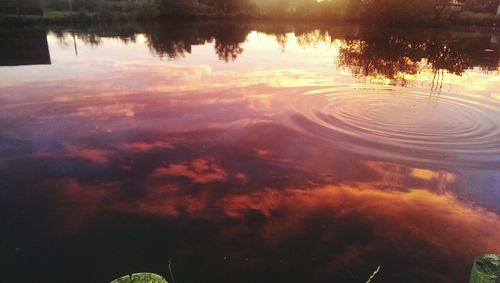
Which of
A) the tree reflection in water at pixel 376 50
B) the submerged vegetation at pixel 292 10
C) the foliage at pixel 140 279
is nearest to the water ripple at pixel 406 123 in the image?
the tree reflection in water at pixel 376 50

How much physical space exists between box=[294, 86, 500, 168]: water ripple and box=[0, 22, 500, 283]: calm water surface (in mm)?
56

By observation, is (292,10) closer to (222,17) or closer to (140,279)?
(222,17)

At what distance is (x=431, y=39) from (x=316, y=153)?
28.6 metres

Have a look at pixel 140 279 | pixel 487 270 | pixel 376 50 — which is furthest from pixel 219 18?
pixel 487 270

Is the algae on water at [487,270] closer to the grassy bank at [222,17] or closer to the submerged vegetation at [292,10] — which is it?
the grassy bank at [222,17]

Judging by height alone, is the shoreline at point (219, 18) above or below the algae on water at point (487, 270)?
above

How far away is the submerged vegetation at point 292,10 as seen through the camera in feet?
134

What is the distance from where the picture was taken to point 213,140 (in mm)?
8672

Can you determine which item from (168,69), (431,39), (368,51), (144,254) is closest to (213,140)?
(144,254)

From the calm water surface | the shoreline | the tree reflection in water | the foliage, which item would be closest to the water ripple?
the calm water surface

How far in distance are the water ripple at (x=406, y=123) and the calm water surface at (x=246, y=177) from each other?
56mm

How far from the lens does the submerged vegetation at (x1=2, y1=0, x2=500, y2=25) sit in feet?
134

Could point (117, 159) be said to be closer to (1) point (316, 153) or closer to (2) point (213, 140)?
(2) point (213, 140)

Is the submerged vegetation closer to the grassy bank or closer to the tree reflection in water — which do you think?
the grassy bank
